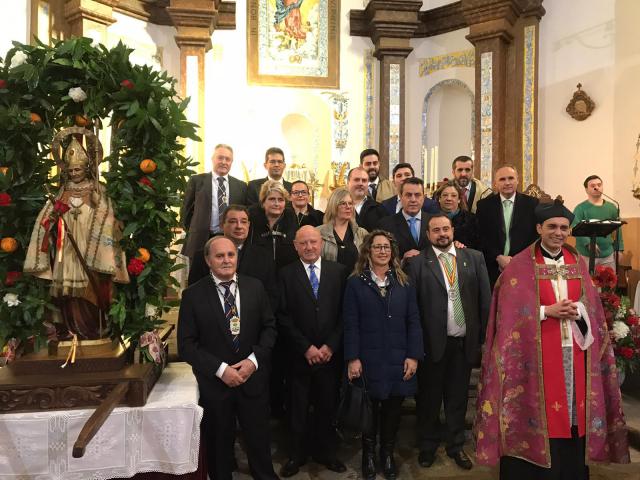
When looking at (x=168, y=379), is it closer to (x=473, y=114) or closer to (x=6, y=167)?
(x=6, y=167)

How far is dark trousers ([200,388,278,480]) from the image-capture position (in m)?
3.52

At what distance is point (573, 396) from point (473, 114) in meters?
7.61

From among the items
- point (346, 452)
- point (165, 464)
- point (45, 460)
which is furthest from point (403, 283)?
point (45, 460)

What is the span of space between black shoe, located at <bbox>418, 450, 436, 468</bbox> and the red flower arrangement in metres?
1.96

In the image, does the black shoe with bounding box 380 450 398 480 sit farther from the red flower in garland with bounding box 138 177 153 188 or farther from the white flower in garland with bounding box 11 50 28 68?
the white flower in garland with bounding box 11 50 28 68

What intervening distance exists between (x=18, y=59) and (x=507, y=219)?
384cm

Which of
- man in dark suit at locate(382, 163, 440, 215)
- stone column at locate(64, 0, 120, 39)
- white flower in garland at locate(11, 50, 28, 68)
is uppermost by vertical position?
stone column at locate(64, 0, 120, 39)

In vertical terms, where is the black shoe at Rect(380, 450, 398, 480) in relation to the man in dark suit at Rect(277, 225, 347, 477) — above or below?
below

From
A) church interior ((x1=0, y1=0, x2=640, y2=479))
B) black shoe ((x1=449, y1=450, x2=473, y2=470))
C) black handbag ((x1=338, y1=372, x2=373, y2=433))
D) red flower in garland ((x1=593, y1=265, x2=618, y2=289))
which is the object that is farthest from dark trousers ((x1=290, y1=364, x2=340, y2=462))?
church interior ((x1=0, y1=0, x2=640, y2=479))

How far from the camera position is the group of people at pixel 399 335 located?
3.35 metres

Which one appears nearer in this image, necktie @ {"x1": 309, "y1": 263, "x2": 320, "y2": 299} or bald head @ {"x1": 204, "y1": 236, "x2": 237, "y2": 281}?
bald head @ {"x1": 204, "y1": 236, "x2": 237, "y2": 281}

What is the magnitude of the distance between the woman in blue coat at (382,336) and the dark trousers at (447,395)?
299mm

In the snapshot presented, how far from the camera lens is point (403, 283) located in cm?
394

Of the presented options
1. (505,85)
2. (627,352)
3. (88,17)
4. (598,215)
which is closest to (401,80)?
(505,85)
